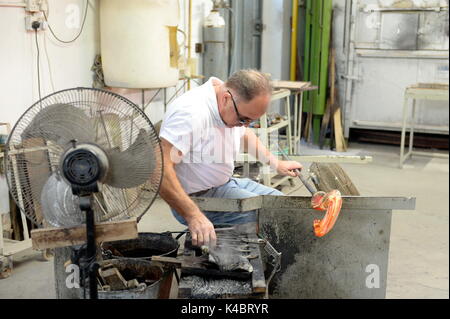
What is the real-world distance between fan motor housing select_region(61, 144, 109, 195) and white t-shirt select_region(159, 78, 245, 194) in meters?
0.56

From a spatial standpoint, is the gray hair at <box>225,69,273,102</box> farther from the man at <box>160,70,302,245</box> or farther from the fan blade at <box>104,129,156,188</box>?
the fan blade at <box>104,129,156,188</box>

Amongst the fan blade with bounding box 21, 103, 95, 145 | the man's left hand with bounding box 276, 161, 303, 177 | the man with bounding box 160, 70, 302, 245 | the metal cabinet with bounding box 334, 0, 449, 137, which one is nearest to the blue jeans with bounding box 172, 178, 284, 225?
the man with bounding box 160, 70, 302, 245

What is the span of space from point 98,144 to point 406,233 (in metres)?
2.56

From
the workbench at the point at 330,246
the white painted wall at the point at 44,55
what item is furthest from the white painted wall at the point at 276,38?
the workbench at the point at 330,246

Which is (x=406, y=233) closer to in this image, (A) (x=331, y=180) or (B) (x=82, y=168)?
(A) (x=331, y=180)

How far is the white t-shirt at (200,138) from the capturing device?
1.97 meters

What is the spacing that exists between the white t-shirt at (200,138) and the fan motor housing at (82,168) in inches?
22.0

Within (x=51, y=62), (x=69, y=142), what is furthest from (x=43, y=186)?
(x=51, y=62)

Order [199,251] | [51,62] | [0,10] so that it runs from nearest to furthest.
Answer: [199,251] < [0,10] < [51,62]

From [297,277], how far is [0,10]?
2109mm

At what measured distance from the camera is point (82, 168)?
1373mm

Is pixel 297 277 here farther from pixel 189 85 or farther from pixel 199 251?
pixel 189 85

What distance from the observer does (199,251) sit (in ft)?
6.03

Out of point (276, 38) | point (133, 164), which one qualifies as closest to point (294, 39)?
point (276, 38)
